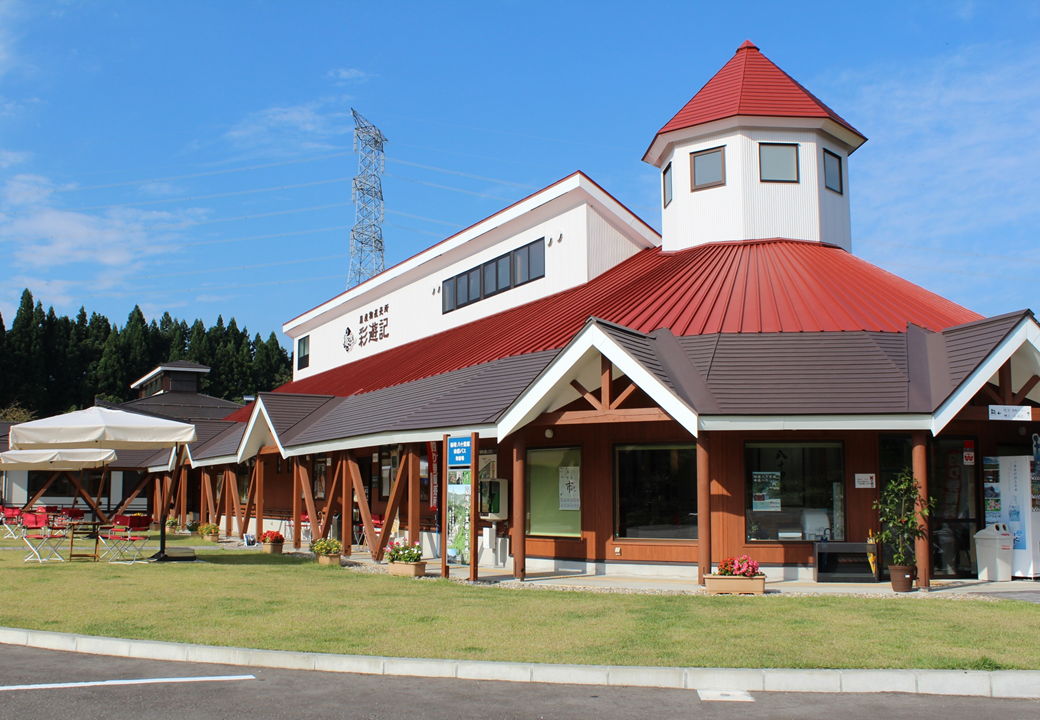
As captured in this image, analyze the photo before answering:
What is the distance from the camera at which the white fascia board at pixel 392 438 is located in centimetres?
1619

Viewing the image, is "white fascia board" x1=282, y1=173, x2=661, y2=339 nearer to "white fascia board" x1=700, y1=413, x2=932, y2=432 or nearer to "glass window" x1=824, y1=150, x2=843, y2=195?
"glass window" x1=824, y1=150, x2=843, y2=195

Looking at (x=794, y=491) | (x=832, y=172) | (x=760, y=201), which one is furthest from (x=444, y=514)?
(x=832, y=172)

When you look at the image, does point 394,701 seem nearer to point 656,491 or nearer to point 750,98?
point 656,491

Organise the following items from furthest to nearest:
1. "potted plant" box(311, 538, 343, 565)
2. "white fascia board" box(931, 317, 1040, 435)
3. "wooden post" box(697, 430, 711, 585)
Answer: "potted plant" box(311, 538, 343, 565) < "wooden post" box(697, 430, 711, 585) < "white fascia board" box(931, 317, 1040, 435)

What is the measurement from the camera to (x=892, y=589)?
13953 mm

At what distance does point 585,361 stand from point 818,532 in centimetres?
498

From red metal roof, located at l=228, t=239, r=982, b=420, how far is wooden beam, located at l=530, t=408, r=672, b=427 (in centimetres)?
230

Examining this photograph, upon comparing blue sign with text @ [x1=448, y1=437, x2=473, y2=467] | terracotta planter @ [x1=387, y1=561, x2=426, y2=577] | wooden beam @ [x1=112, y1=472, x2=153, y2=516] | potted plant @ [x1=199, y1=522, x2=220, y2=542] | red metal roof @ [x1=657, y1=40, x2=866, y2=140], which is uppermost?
red metal roof @ [x1=657, y1=40, x2=866, y2=140]

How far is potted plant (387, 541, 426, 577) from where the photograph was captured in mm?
16391

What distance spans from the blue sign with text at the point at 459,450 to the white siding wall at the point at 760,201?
29.1ft

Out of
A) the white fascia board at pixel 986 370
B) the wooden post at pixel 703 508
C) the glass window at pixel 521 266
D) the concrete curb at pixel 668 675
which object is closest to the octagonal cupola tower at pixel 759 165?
the glass window at pixel 521 266

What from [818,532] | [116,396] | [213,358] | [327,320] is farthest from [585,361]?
[213,358]

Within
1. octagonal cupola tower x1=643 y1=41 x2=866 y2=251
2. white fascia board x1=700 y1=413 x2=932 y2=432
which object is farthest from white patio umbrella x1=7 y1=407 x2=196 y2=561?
octagonal cupola tower x1=643 y1=41 x2=866 y2=251

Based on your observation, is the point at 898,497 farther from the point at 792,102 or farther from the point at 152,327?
the point at 152,327
